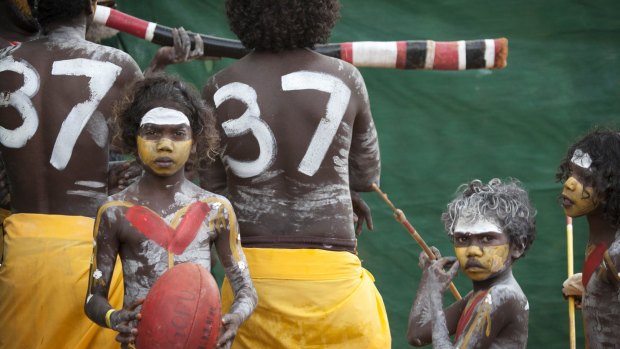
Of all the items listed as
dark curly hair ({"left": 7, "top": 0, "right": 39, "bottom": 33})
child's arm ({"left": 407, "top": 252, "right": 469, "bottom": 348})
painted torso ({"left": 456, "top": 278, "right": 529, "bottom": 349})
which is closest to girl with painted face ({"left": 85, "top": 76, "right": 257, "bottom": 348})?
child's arm ({"left": 407, "top": 252, "right": 469, "bottom": 348})

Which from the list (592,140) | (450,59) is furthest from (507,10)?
(592,140)

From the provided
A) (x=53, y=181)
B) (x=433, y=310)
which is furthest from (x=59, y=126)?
(x=433, y=310)

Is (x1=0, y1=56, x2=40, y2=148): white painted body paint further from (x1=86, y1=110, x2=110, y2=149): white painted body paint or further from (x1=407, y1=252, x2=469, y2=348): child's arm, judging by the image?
(x1=407, y1=252, x2=469, y2=348): child's arm

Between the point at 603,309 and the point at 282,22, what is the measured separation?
5.66 feet

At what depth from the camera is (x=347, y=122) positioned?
5.25 meters

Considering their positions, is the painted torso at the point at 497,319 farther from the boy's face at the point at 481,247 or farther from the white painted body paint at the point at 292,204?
the white painted body paint at the point at 292,204

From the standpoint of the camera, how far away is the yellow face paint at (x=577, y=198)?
5.40 metres

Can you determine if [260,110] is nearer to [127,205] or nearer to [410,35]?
[127,205]

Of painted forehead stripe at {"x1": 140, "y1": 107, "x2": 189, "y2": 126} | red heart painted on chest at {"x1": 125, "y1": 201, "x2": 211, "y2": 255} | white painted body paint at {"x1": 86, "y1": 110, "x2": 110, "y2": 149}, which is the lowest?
red heart painted on chest at {"x1": 125, "y1": 201, "x2": 211, "y2": 255}

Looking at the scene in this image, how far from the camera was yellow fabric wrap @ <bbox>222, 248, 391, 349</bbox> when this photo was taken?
5.16 m

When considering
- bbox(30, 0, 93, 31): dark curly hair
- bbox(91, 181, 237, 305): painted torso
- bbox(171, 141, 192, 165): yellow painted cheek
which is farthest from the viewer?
bbox(30, 0, 93, 31): dark curly hair

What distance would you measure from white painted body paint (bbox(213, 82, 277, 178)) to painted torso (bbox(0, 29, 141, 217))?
440mm

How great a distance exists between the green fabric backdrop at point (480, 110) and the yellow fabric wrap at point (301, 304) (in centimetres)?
217

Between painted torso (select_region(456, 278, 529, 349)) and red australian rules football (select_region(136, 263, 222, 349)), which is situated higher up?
red australian rules football (select_region(136, 263, 222, 349))
